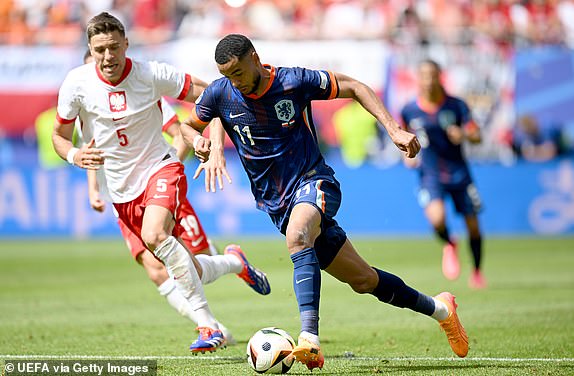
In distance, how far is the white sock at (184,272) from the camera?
7.35 metres

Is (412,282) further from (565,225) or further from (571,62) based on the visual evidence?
(571,62)

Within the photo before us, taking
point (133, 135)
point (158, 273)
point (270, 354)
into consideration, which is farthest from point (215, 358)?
point (133, 135)

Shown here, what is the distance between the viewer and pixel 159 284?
336 inches

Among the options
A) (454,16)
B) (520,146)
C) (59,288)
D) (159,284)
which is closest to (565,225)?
(520,146)

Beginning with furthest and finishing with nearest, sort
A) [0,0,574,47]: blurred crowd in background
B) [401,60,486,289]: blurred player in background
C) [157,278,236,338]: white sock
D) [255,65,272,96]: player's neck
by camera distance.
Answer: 1. [0,0,574,47]: blurred crowd in background
2. [401,60,486,289]: blurred player in background
3. [157,278,236,338]: white sock
4. [255,65,272,96]: player's neck

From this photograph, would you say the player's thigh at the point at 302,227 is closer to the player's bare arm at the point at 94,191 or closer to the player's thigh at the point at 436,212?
the player's bare arm at the point at 94,191

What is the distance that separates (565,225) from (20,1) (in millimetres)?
14270

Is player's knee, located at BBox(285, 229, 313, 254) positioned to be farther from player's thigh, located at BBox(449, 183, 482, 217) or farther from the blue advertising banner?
the blue advertising banner

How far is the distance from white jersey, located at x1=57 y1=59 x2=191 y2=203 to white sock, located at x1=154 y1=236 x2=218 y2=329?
2.47ft

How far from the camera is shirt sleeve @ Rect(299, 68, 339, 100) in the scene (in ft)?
22.2

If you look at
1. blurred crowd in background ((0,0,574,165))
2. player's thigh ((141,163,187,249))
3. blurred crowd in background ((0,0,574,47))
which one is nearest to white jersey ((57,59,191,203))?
player's thigh ((141,163,187,249))

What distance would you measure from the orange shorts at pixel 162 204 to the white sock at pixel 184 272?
361 millimetres

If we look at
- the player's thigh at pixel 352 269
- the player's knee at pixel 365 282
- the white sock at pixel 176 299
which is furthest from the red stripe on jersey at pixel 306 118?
the white sock at pixel 176 299

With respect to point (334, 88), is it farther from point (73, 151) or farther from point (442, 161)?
point (442, 161)
